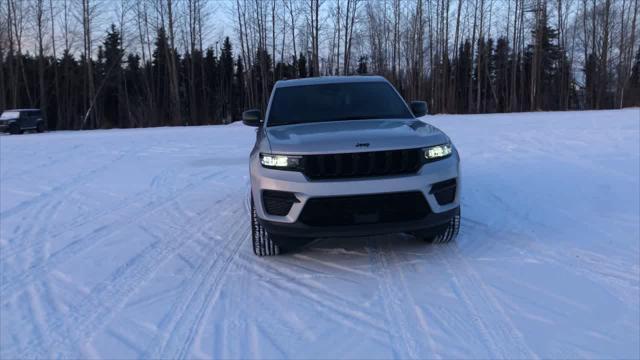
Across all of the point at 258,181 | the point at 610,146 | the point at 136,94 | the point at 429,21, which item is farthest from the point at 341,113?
the point at 136,94

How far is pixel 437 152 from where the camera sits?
15.5 ft

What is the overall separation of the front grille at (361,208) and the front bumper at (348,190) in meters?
0.04

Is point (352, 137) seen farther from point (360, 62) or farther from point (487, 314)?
point (360, 62)

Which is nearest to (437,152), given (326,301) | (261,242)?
(326,301)

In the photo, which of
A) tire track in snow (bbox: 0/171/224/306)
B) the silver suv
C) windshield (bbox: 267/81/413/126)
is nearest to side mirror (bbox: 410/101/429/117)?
windshield (bbox: 267/81/413/126)

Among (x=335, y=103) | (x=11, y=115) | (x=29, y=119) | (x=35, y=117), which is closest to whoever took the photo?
(x=335, y=103)

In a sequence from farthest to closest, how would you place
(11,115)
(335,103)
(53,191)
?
1. (11,115)
2. (53,191)
3. (335,103)

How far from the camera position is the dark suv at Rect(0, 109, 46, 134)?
34.5 m

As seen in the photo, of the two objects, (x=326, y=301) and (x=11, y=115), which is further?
(x=11, y=115)

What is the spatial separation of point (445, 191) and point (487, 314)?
1.27 m

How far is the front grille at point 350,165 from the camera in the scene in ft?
14.7

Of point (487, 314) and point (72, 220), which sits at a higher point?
point (72, 220)

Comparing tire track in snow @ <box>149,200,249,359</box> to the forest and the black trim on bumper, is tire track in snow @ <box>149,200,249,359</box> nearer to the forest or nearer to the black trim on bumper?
the black trim on bumper

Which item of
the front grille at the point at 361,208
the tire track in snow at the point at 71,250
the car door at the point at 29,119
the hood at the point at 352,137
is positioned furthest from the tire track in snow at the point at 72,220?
the car door at the point at 29,119
